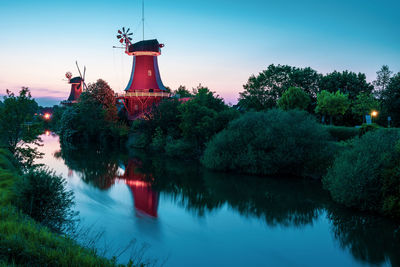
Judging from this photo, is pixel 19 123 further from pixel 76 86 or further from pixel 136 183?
pixel 76 86

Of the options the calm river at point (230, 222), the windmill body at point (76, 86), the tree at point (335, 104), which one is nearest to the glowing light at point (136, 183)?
the calm river at point (230, 222)

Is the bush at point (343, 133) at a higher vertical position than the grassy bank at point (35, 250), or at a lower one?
higher

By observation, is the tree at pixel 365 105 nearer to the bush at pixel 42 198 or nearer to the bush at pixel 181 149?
the bush at pixel 181 149

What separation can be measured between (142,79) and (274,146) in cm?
2755

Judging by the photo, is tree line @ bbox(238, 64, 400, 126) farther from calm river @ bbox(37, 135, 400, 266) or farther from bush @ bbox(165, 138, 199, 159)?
calm river @ bbox(37, 135, 400, 266)

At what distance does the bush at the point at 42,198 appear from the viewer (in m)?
9.50

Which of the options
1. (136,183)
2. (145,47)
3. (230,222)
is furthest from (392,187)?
(145,47)

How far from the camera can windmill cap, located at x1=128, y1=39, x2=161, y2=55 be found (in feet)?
144

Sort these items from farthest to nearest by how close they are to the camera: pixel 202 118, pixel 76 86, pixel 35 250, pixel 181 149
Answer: pixel 76 86 < pixel 181 149 < pixel 202 118 < pixel 35 250

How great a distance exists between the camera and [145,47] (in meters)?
43.8

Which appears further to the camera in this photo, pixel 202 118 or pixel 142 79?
pixel 142 79

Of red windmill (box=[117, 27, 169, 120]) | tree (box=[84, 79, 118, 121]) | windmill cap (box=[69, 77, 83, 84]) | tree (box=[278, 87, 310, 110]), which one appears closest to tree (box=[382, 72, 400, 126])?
tree (box=[278, 87, 310, 110])

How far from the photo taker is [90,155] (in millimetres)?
33094

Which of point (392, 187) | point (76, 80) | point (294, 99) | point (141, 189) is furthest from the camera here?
point (76, 80)
